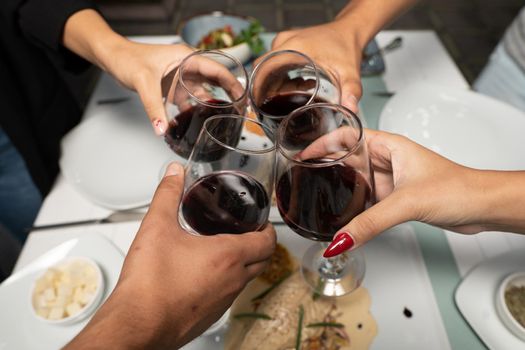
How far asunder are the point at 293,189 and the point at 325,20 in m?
2.63

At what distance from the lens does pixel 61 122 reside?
1393 mm

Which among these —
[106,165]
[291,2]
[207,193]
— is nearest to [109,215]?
[106,165]

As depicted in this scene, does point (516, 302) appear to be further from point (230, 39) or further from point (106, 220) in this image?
point (230, 39)

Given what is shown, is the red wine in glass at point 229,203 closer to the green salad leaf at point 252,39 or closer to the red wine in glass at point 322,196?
the red wine in glass at point 322,196

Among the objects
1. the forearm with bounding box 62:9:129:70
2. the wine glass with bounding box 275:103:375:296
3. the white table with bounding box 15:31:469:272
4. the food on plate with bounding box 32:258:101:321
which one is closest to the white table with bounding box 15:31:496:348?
the white table with bounding box 15:31:469:272

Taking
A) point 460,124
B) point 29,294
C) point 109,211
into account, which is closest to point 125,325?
point 29,294

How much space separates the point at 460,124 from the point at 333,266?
645 mm

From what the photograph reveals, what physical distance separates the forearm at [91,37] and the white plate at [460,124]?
0.77 m

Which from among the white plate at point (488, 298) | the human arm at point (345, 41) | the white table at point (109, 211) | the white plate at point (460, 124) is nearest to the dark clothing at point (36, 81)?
the white table at point (109, 211)

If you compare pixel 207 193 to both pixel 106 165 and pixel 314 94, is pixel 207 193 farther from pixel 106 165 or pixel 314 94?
pixel 106 165

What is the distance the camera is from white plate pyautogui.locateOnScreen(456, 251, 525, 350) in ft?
2.63

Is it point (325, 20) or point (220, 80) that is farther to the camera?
point (325, 20)

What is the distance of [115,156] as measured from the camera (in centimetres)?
116

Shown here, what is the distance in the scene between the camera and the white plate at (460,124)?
117 cm
